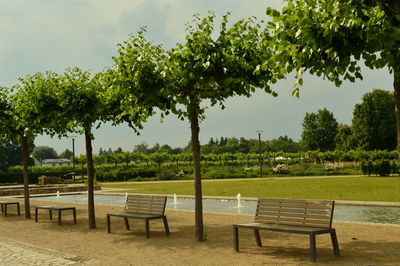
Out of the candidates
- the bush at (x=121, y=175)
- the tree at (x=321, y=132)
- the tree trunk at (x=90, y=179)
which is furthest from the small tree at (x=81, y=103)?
the tree at (x=321, y=132)

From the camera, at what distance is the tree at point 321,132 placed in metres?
85.1

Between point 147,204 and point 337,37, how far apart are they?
6521 millimetres

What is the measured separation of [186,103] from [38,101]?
5.09 m

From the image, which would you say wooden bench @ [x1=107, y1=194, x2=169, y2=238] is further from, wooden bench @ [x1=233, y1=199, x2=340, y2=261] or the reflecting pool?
the reflecting pool


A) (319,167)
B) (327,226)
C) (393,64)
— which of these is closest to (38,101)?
(327,226)

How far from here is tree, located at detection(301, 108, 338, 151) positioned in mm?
85125

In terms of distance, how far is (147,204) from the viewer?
10.3 metres

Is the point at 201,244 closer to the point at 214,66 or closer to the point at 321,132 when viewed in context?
the point at 214,66

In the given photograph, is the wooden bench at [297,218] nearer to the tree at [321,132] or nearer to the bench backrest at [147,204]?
the bench backrest at [147,204]

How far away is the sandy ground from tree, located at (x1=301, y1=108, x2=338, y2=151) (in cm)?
7597

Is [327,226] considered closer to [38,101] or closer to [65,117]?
[65,117]

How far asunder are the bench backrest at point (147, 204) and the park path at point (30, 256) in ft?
7.93

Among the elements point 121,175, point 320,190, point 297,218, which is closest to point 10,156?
point 121,175

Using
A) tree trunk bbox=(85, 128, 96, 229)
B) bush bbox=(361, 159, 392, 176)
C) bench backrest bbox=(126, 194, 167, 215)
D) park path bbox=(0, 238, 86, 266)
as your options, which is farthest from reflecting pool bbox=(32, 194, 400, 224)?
bush bbox=(361, 159, 392, 176)
